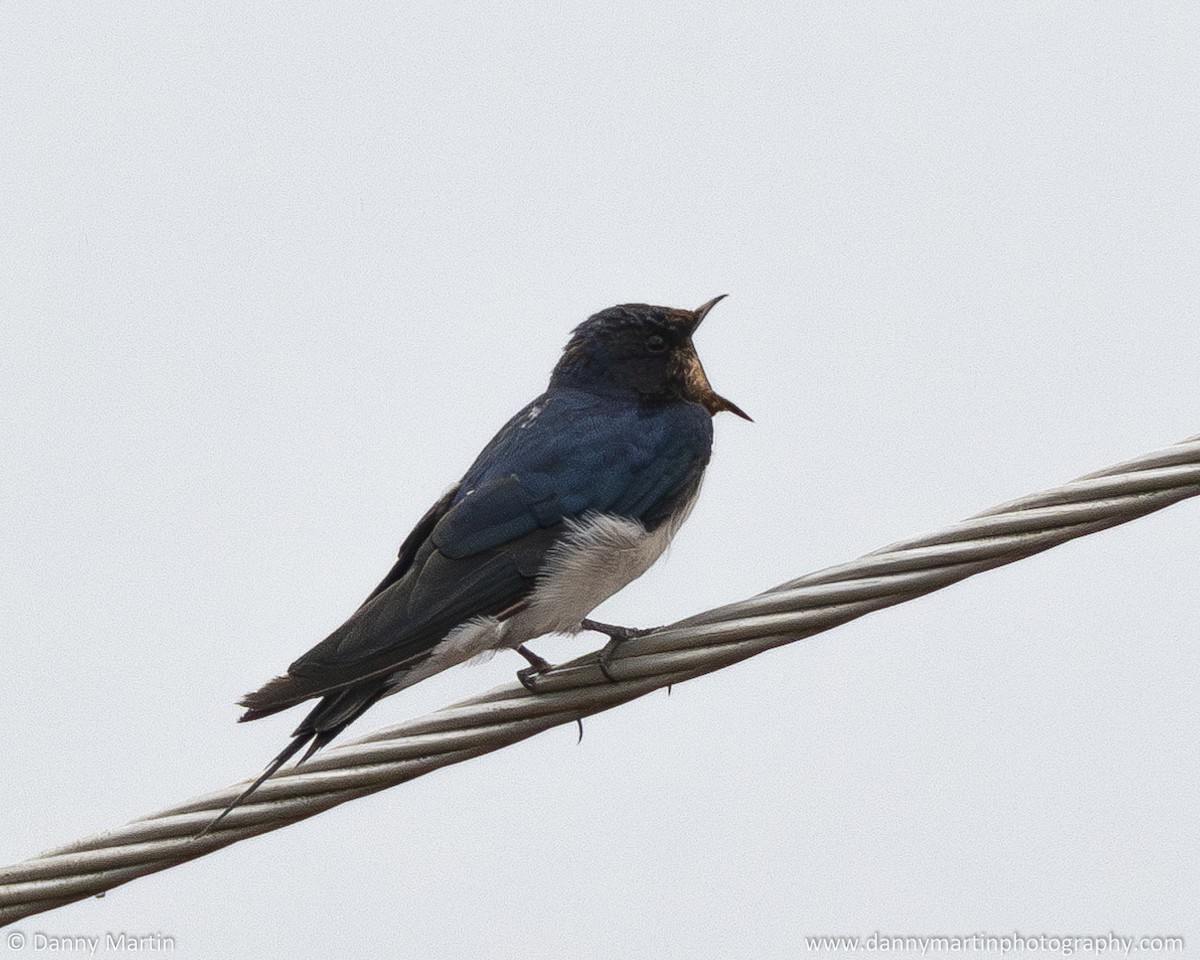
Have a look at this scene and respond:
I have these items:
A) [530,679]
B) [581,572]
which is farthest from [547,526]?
[530,679]

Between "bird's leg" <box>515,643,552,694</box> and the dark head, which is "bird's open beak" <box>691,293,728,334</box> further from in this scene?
"bird's leg" <box>515,643,552,694</box>

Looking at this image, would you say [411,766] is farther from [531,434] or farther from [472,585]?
[531,434]

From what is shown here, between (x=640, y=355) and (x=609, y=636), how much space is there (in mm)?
1132

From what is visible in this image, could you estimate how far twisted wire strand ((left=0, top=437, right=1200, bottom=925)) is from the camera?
3508 millimetres

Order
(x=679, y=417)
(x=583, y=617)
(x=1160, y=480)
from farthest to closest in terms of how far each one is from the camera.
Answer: (x=679, y=417)
(x=583, y=617)
(x=1160, y=480)

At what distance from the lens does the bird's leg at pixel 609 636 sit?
4.11 meters

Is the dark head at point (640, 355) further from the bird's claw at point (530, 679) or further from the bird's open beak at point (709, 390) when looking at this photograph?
the bird's claw at point (530, 679)

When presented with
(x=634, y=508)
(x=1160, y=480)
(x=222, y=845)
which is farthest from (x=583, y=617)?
(x=1160, y=480)

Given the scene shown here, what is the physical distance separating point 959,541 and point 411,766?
1.17 metres

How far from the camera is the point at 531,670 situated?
4.62m

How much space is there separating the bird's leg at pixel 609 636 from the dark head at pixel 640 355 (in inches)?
36.2

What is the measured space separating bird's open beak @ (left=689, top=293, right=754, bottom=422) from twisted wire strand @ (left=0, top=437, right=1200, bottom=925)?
1996 mm

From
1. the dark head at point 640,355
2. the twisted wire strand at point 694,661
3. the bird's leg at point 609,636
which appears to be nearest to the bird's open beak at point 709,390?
the dark head at point 640,355

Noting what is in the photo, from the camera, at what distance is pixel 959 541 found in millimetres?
3574
